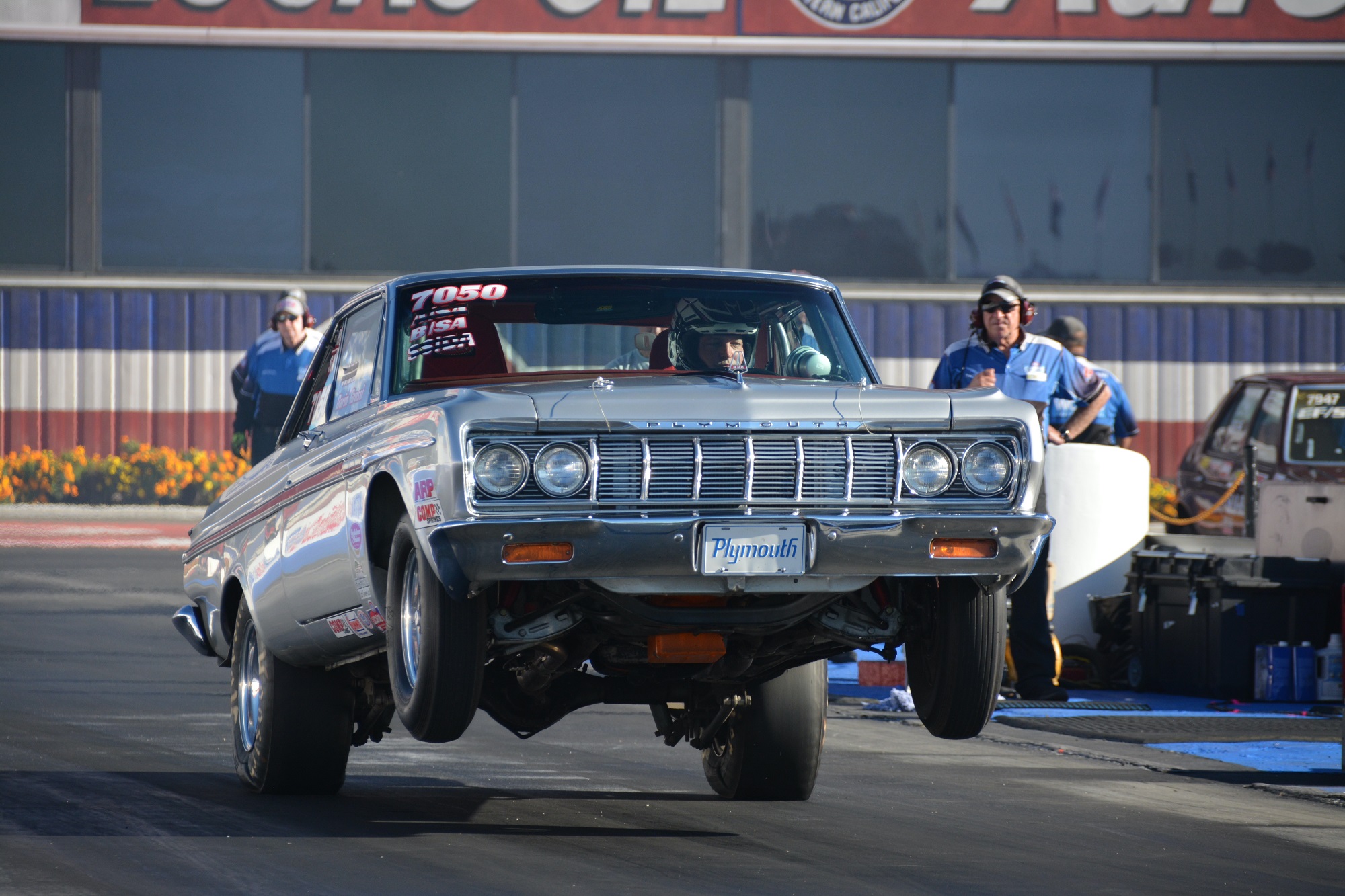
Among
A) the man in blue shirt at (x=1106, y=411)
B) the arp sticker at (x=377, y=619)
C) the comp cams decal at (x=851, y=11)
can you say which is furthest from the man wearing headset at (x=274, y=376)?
the comp cams decal at (x=851, y=11)

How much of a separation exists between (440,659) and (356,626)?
0.85 metres

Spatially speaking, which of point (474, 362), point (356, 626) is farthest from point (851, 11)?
point (356, 626)

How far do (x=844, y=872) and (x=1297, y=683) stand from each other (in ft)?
19.2

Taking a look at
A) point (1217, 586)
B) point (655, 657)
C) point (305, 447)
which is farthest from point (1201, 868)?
point (1217, 586)

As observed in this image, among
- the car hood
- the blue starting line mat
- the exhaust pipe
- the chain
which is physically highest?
the car hood

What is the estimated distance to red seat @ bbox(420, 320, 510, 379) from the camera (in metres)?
7.10

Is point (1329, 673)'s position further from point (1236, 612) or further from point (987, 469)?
point (987, 469)

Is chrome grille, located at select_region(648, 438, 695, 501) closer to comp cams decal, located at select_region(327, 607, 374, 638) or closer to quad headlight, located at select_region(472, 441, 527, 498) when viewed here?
quad headlight, located at select_region(472, 441, 527, 498)

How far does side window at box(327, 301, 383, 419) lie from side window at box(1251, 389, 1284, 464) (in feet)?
31.4

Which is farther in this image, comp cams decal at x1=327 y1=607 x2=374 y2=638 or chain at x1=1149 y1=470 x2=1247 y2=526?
chain at x1=1149 y1=470 x2=1247 y2=526

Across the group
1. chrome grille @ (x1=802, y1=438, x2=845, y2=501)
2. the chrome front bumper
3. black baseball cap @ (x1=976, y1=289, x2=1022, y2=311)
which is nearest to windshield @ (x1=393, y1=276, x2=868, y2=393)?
chrome grille @ (x1=802, y1=438, x2=845, y2=501)

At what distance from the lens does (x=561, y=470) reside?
19.9 feet

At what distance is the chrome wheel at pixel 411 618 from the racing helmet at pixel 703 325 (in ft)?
4.30

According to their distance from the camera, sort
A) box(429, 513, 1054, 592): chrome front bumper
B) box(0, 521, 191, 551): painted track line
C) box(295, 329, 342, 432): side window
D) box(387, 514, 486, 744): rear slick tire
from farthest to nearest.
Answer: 1. box(0, 521, 191, 551): painted track line
2. box(295, 329, 342, 432): side window
3. box(387, 514, 486, 744): rear slick tire
4. box(429, 513, 1054, 592): chrome front bumper
